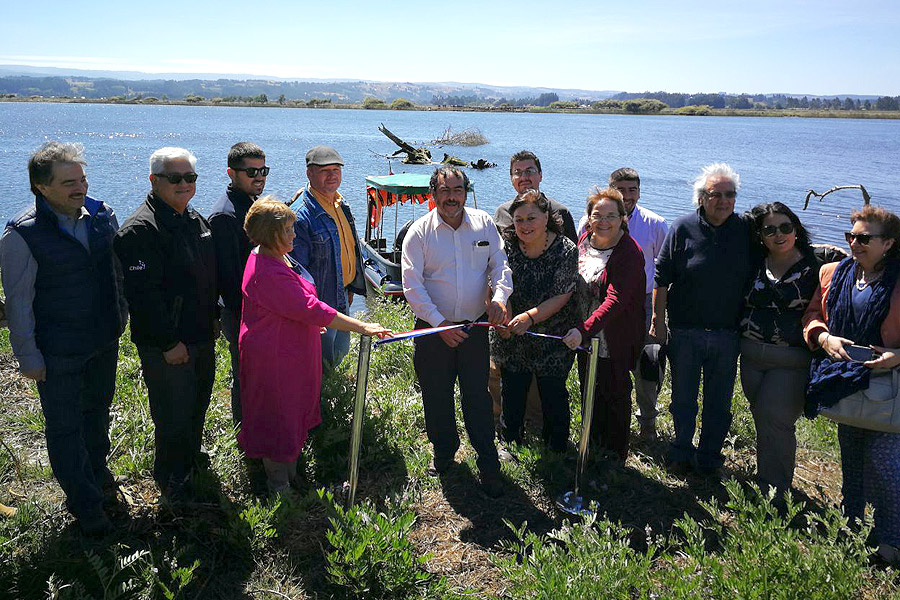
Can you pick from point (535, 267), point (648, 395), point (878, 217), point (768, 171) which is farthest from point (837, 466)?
point (768, 171)

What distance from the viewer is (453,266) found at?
4.41 metres

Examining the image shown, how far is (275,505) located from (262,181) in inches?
94.4

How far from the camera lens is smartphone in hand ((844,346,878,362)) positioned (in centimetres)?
377

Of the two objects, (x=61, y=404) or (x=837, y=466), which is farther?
(x=837, y=466)

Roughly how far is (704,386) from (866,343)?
1184mm

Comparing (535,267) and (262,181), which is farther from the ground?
(262,181)

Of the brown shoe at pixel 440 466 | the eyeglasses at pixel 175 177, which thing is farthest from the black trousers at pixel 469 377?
the eyeglasses at pixel 175 177

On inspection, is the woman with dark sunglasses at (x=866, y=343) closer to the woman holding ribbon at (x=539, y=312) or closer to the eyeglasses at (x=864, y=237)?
the eyeglasses at (x=864, y=237)

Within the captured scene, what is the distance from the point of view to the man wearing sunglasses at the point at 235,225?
14.5ft

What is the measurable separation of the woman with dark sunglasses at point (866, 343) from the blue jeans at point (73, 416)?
439 centimetres

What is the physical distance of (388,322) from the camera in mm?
8172

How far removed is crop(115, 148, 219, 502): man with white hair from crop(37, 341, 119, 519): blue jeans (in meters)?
0.29

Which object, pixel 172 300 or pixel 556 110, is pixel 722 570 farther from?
pixel 556 110

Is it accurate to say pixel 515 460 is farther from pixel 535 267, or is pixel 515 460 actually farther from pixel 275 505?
pixel 275 505
